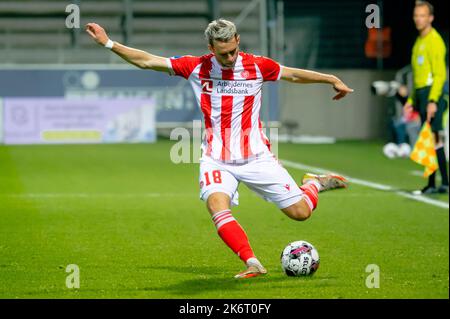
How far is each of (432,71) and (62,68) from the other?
15.4m

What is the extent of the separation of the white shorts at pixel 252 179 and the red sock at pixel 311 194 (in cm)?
12

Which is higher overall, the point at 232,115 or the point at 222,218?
the point at 232,115

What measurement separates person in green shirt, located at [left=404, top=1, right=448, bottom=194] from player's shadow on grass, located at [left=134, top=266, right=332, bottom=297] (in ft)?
19.5

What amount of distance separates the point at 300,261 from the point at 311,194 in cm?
84

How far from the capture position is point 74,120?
2508cm

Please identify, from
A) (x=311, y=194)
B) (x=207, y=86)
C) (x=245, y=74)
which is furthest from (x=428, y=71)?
(x=207, y=86)

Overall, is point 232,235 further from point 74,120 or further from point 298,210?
point 74,120

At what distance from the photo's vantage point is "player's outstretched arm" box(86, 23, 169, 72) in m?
7.05

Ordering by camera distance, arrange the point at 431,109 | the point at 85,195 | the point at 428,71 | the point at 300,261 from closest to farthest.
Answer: the point at 300,261 < the point at 431,109 < the point at 428,71 < the point at 85,195

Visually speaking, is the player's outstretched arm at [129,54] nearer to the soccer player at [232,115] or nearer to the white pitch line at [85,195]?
the soccer player at [232,115]

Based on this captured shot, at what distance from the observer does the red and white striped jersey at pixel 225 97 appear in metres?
7.36

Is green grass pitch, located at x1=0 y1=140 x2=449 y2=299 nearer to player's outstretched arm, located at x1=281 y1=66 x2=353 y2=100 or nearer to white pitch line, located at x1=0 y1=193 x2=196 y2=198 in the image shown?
white pitch line, located at x1=0 y1=193 x2=196 y2=198

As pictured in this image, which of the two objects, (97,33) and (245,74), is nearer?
(97,33)

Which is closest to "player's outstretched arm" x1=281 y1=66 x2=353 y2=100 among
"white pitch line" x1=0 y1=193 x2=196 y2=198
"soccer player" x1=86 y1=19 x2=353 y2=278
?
"soccer player" x1=86 y1=19 x2=353 y2=278
